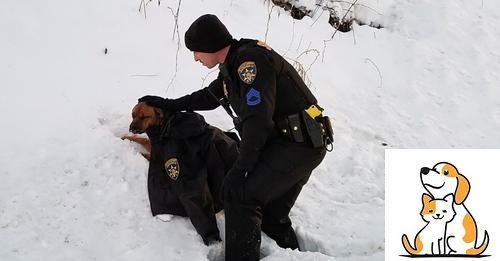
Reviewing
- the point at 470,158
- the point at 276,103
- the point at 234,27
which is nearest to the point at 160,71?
the point at 234,27

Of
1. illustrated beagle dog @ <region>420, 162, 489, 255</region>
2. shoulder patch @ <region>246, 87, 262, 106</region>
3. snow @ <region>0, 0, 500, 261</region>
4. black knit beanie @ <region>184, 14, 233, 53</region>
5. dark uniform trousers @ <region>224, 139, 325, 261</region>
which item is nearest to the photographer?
shoulder patch @ <region>246, 87, 262, 106</region>

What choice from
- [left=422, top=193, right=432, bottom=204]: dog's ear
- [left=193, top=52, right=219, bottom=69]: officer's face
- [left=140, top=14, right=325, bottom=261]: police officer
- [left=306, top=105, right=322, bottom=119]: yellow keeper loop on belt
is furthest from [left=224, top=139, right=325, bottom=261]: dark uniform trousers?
[left=422, top=193, right=432, bottom=204]: dog's ear

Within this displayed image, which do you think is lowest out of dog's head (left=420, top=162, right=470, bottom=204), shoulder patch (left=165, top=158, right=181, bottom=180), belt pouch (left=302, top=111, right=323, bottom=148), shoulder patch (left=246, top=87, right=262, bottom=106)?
dog's head (left=420, top=162, right=470, bottom=204)

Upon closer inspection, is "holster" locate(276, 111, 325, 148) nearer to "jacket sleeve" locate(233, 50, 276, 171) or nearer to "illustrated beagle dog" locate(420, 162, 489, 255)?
"jacket sleeve" locate(233, 50, 276, 171)

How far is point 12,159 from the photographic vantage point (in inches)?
126

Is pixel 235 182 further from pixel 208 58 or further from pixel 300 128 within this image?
pixel 208 58

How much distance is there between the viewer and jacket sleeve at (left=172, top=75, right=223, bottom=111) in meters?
3.22

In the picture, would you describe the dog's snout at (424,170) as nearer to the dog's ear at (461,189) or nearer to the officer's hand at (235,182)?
the dog's ear at (461,189)

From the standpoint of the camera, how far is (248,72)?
2.61 metres

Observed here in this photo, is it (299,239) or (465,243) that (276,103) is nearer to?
(299,239)

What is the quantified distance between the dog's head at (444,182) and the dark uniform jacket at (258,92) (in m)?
0.83

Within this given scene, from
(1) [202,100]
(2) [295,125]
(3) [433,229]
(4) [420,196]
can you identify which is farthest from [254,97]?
(3) [433,229]

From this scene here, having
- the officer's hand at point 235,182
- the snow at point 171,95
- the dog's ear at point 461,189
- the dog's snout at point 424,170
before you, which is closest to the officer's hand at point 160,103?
the snow at point 171,95

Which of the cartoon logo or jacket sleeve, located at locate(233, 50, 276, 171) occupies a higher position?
jacket sleeve, located at locate(233, 50, 276, 171)
